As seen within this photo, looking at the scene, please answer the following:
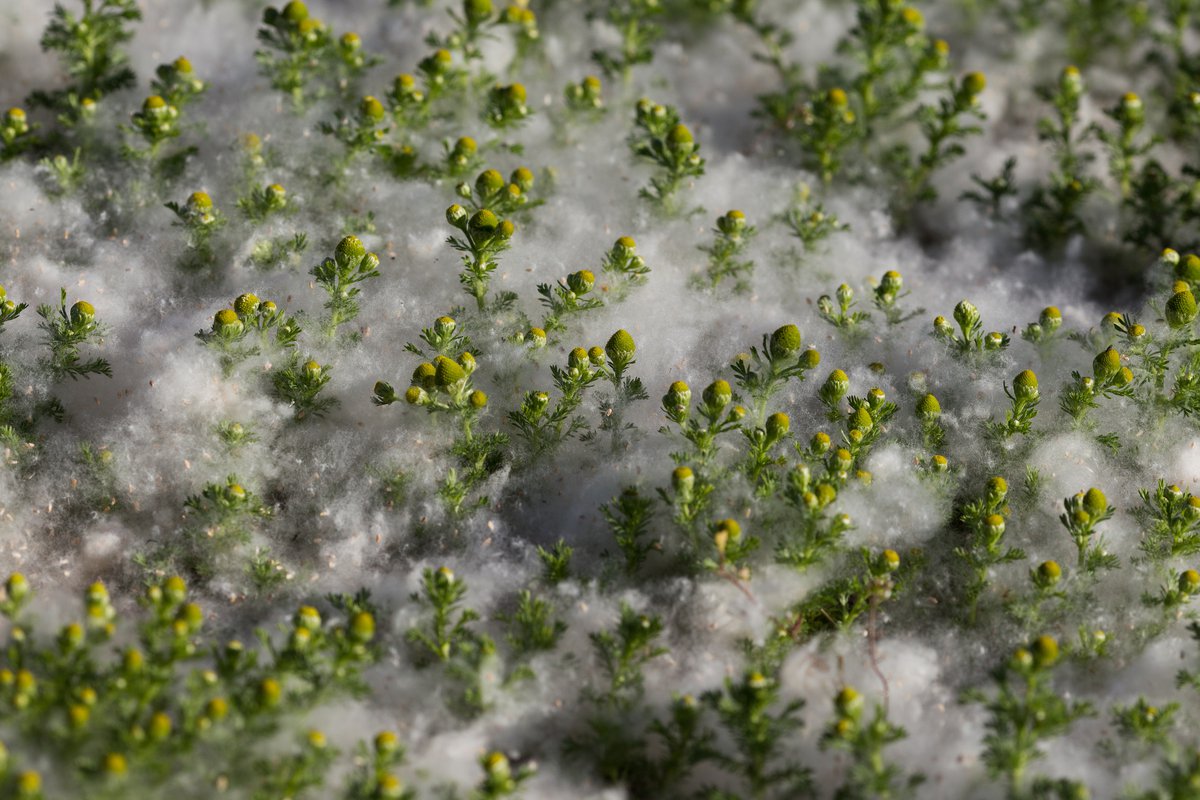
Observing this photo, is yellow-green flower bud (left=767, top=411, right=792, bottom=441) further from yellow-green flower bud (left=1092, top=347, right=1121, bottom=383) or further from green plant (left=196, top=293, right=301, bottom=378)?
green plant (left=196, top=293, right=301, bottom=378)

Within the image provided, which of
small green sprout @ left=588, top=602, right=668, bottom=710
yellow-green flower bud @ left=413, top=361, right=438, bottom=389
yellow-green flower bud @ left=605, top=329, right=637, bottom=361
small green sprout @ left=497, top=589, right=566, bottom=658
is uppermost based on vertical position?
yellow-green flower bud @ left=605, top=329, right=637, bottom=361

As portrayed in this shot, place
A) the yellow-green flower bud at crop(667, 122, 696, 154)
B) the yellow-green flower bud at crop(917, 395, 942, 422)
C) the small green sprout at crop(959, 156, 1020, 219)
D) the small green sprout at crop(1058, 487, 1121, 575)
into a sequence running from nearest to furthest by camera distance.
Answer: the small green sprout at crop(1058, 487, 1121, 575) → the yellow-green flower bud at crop(917, 395, 942, 422) → the yellow-green flower bud at crop(667, 122, 696, 154) → the small green sprout at crop(959, 156, 1020, 219)

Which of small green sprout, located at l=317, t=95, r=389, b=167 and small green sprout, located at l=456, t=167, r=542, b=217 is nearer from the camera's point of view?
small green sprout, located at l=456, t=167, r=542, b=217

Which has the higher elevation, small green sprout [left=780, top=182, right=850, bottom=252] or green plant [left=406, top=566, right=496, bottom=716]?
small green sprout [left=780, top=182, right=850, bottom=252]

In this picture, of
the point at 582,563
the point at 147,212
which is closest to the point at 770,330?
the point at 582,563

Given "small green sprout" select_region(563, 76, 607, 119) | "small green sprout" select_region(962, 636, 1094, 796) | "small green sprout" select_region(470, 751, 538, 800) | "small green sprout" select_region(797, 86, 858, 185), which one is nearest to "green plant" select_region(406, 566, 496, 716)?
"small green sprout" select_region(470, 751, 538, 800)

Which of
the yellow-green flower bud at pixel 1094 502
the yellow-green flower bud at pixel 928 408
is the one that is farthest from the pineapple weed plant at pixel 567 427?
the yellow-green flower bud at pixel 928 408

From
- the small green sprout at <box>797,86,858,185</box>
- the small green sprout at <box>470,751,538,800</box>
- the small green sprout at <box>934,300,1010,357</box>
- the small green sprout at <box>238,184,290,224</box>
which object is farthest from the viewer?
the small green sprout at <box>797,86,858,185</box>

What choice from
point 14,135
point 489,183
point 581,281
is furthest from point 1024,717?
point 14,135

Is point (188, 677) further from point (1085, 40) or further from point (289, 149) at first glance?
point (1085, 40)
